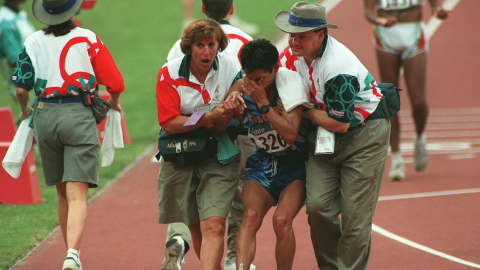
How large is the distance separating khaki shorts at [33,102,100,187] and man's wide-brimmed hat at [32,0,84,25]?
0.65 metres

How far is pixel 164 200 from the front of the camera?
4.93 m

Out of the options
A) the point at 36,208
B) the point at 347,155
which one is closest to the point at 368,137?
the point at 347,155

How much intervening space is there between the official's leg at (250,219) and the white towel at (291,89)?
0.66 meters

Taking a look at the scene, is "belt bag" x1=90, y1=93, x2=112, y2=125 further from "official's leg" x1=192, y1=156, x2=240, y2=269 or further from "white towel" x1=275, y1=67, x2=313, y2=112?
"white towel" x1=275, y1=67, x2=313, y2=112

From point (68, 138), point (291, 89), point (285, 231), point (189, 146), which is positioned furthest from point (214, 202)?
point (68, 138)

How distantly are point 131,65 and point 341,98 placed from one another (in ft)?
49.9

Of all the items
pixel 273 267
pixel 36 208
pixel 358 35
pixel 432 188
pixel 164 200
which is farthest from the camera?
pixel 358 35

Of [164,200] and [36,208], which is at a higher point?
[164,200]

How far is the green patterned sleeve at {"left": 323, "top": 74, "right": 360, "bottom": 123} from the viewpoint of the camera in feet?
14.7

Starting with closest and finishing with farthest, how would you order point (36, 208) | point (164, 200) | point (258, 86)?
point (258, 86)
point (164, 200)
point (36, 208)

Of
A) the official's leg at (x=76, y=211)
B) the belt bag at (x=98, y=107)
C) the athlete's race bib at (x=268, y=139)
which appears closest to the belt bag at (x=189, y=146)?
the athlete's race bib at (x=268, y=139)

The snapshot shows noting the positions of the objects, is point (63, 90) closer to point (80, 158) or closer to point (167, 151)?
point (80, 158)

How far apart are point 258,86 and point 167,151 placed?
82 centimetres

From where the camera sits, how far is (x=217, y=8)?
5508 mm
